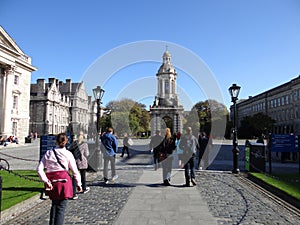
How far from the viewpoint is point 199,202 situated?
6.40 m

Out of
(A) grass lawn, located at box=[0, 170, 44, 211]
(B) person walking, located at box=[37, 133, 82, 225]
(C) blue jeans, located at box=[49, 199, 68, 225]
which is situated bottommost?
(A) grass lawn, located at box=[0, 170, 44, 211]

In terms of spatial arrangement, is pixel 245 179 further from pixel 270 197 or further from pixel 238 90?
pixel 238 90

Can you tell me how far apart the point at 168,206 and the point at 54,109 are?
64.5 m

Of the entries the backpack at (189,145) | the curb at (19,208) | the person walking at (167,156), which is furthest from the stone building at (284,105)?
the curb at (19,208)

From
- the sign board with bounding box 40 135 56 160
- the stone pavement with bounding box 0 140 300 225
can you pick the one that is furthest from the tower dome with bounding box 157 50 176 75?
the stone pavement with bounding box 0 140 300 225

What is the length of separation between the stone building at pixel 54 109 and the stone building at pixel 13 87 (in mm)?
14374

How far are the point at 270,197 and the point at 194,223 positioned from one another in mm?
3358

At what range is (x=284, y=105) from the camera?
221 feet

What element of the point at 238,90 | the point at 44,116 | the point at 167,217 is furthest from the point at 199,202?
the point at 44,116

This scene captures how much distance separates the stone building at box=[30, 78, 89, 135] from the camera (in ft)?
199

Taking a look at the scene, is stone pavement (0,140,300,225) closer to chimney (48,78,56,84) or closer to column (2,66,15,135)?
column (2,66,15,135)

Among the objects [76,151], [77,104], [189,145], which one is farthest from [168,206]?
[77,104]

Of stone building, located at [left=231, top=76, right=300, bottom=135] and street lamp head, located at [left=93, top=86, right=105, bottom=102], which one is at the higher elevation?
stone building, located at [left=231, top=76, right=300, bottom=135]

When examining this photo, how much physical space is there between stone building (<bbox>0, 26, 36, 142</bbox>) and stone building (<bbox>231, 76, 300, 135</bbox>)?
2301 inches
